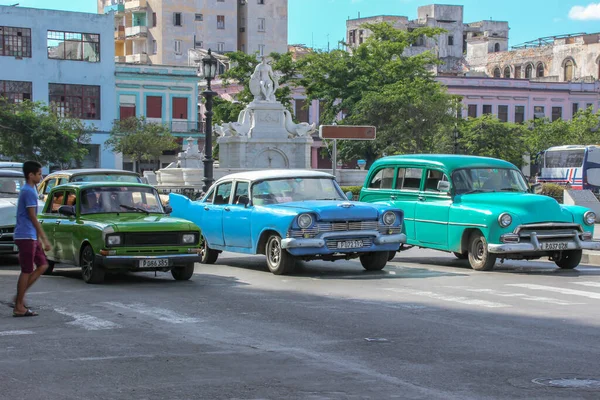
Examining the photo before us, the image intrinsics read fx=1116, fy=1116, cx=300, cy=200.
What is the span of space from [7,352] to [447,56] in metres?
110

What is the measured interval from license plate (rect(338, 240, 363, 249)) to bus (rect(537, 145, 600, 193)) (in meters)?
41.6

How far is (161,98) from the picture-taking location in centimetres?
7462

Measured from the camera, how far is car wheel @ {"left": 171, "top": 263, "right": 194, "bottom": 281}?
16.2 meters

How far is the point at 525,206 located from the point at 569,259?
1416 mm

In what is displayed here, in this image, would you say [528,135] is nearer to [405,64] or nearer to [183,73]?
[405,64]

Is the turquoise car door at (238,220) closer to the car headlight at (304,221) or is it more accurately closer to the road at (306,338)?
the road at (306,338)

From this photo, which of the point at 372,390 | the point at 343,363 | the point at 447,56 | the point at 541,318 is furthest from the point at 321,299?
the point at 447,56

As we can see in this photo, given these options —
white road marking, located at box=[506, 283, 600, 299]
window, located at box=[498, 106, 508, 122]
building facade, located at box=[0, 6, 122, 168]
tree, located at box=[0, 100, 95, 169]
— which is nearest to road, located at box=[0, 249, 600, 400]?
white road marking, located at box=[506, 283, 600, 299]

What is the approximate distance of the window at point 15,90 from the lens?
6762 centimetres

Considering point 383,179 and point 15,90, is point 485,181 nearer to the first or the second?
point 383,179

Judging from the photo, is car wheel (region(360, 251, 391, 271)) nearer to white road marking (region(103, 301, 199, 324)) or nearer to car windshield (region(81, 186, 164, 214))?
car windshield (region(81, 186, 164, 214))

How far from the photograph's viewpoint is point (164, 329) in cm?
1115

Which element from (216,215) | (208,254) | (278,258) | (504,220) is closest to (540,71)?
(208,254)

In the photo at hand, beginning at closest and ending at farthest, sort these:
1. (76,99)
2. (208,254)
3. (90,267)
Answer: (90,267), (208,254), (76,99)
